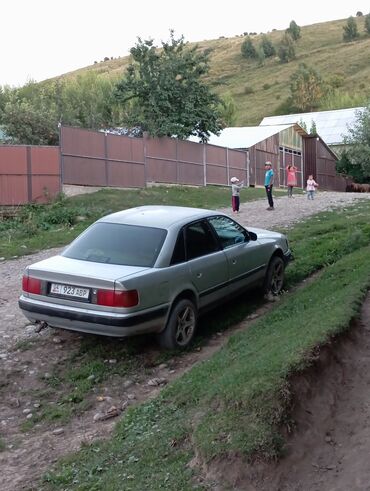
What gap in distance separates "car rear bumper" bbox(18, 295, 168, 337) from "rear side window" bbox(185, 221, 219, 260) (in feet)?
3.01

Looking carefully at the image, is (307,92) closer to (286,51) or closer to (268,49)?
(286,51)

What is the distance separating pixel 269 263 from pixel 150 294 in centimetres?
277

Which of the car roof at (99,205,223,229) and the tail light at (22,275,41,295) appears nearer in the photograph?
the tail light at (22,275,41,295)

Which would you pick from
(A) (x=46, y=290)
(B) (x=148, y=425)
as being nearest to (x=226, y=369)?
(B) (x=148, y=425)

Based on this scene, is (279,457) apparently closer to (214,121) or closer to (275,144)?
(214,121)

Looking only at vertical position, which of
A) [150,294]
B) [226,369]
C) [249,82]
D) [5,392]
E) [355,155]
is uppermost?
[249,82]

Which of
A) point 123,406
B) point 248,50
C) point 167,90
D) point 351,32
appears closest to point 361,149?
point 167,90

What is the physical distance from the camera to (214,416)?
402 centimetres

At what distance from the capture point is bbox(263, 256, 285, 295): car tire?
8.20 meters

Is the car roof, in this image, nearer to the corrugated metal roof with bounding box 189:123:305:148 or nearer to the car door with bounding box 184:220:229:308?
the car door with bounding box 184:220:229:308

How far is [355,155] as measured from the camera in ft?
140

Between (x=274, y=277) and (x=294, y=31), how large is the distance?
141m

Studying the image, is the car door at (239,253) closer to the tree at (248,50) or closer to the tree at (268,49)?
the tree at (268,49)

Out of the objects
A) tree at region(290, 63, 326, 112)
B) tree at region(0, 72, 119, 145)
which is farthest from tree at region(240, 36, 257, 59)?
tree at region(0, 72, 119, 145)
